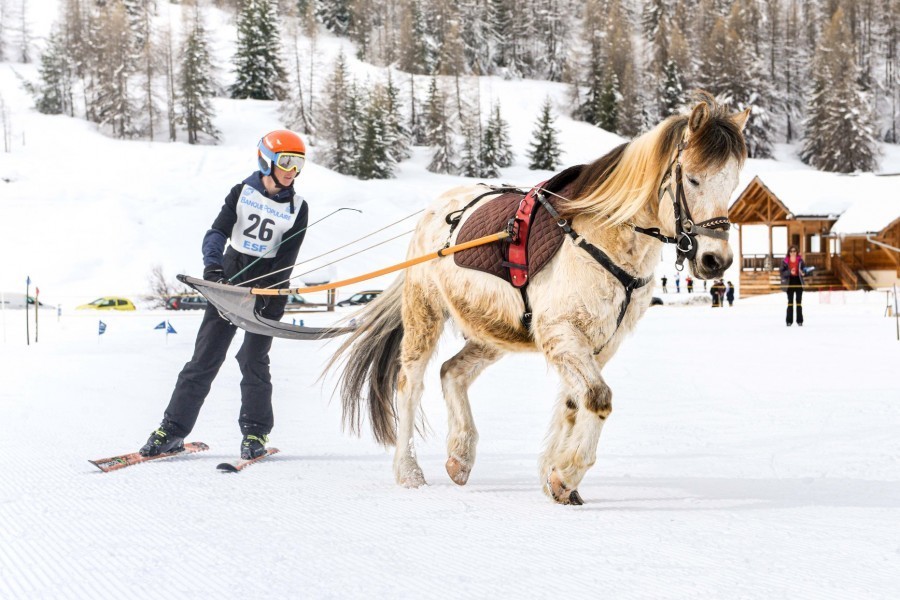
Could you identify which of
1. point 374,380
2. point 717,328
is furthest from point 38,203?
point 374,380

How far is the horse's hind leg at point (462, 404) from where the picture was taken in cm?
437

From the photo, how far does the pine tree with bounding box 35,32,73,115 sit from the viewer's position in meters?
69.6

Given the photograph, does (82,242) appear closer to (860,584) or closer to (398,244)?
(398,244)

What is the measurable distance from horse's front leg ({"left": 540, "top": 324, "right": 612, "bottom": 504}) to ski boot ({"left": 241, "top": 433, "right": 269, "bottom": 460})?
198 centimetres

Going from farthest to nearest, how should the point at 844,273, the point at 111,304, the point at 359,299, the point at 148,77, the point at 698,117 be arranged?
the point at 148,77
the point at 844,273
the point at 359,299
the point at 111,304
the point at 698,117

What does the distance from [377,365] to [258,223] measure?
1.18 m

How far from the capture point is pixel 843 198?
122 feet

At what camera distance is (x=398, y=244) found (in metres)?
43.0

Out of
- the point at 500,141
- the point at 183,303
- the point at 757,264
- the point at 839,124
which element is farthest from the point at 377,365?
the point at 839,124

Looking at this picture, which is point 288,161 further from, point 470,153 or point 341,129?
point 470,153

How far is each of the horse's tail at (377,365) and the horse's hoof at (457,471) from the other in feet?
2.54

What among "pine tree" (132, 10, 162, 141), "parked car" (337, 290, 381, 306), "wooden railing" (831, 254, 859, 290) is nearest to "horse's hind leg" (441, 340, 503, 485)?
"parked car" (337, 290, 381, 306)

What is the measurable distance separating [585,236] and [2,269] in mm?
39307

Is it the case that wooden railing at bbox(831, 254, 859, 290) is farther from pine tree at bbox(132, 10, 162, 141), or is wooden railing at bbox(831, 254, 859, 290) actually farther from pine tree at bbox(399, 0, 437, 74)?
pine tree at bbox(399, 0, 437, 74)
